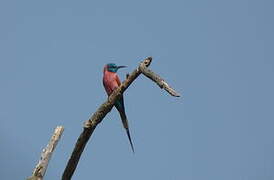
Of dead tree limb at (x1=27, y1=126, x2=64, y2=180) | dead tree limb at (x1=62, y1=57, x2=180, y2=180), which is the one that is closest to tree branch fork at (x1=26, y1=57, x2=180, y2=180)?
dead tree limb at (x1=62, y1=57, x2=180, y2=180)

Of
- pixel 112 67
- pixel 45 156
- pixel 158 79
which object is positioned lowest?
pixel 45 156

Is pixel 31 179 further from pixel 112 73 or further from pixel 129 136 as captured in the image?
pixel 112 73

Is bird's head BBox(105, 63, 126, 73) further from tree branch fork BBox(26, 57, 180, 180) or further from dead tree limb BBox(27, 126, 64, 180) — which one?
tree branch fork BBox(26, 57, 180, 180)

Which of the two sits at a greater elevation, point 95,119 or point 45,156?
point 95,119

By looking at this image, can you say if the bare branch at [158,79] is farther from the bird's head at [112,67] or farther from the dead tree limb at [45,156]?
the bird's head at [112,67]

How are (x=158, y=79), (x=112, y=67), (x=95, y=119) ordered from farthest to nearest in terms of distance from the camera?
(x=112, y=67) → (x=95, y=119) → (x=158, y=79)

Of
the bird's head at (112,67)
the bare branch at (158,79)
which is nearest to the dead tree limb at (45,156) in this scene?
the bare branch at (158,79)

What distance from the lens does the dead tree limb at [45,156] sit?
22.6 feet

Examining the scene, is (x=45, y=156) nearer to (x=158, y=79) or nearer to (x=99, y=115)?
(x=99, y=115)

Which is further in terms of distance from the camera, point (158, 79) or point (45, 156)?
point (45, 156)

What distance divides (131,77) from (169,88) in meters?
0.65

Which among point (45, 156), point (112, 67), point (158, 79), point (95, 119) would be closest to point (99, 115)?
point (95, 119)

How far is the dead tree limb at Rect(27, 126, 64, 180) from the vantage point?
6.89m

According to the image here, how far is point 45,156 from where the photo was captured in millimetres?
7008
